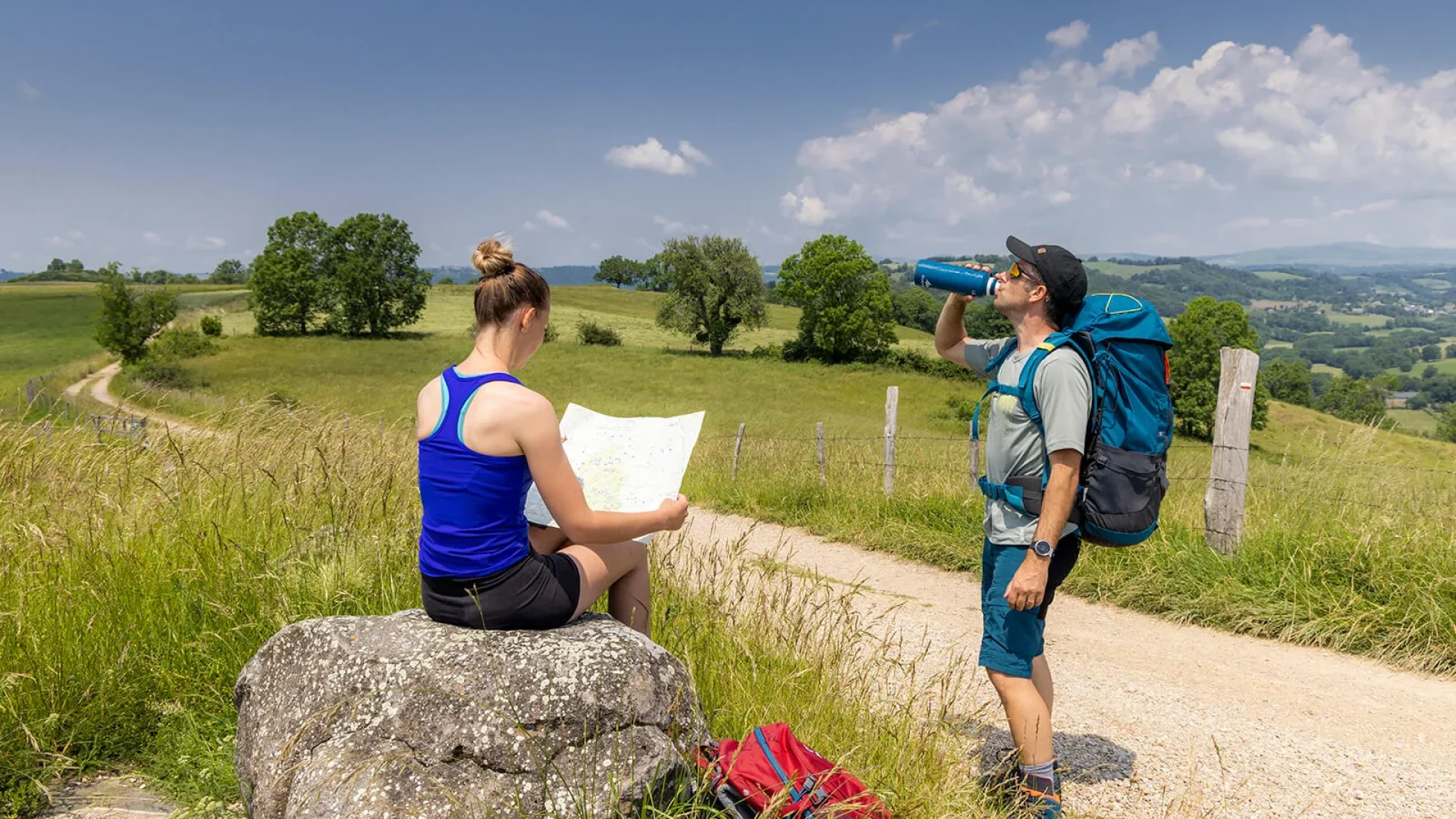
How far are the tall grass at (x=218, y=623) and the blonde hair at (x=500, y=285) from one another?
5.62ft

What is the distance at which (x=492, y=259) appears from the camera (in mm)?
2684

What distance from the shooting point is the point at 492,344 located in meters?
2.66

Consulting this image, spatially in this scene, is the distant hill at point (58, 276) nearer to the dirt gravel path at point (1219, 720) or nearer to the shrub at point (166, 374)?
the shrub at point (166, 374)

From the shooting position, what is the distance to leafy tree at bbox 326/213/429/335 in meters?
59.5

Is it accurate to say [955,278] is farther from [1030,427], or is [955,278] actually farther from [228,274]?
[228,274]

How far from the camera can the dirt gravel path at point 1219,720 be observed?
3662 mm

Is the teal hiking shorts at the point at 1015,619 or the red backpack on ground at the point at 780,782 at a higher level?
the teal hiking shorts at the point at 1015,619

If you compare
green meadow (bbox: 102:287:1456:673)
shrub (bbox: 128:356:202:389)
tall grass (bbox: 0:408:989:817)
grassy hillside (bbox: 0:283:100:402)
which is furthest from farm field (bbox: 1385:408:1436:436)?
grassy hillside (bbox: 0:283:100:402)

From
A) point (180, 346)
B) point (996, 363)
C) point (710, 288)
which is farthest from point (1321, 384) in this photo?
point (996, 363)

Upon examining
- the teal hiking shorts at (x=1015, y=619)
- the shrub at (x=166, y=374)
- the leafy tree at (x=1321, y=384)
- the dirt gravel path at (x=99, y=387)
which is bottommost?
the leafy tree at (x=1321, y=384)

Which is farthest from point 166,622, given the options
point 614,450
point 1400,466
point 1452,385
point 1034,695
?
point 1452,385

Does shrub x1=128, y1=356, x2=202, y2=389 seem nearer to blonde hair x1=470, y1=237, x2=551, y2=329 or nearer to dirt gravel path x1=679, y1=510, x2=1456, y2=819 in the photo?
dirt gravel path x1=679, y1=510, x2=1456, y2=819

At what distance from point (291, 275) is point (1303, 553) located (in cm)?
6422

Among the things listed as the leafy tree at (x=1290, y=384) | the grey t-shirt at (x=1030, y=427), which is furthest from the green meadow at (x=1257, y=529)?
the leafy tree at (x=1290, y=384)
